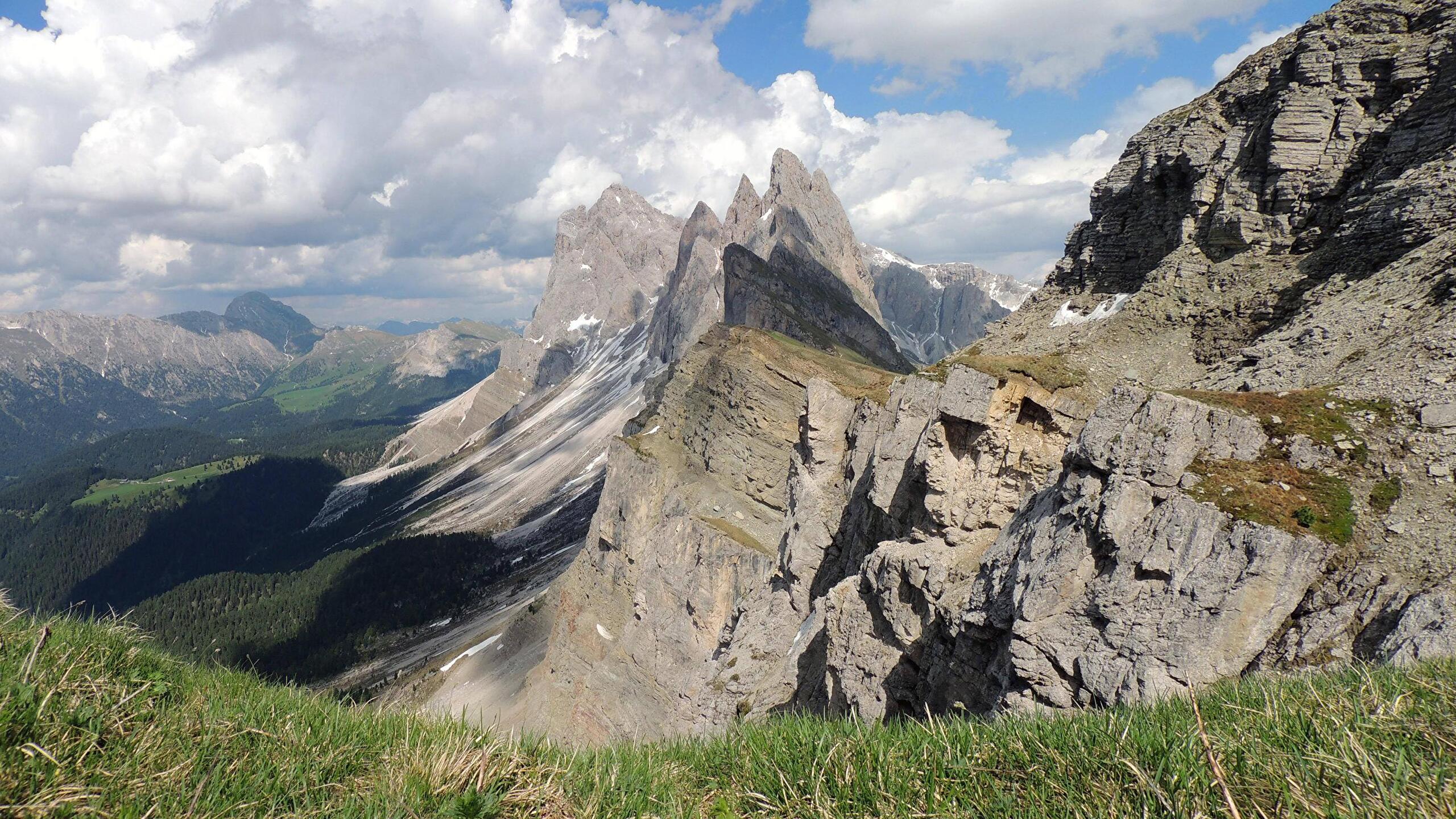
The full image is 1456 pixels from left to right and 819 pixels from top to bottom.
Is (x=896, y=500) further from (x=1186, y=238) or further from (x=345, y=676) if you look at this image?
(x=345, y=676)

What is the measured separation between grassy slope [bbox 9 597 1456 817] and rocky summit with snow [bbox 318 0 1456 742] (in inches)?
36.6

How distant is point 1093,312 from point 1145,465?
837 inches

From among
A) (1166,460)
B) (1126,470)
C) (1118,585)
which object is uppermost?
(1166,460)

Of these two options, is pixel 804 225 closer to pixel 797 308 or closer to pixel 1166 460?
pixel 797 308

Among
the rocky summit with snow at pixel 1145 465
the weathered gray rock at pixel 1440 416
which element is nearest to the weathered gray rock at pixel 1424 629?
the rocky summit with snow at pixel 1145 465

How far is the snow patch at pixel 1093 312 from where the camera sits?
28.6 m

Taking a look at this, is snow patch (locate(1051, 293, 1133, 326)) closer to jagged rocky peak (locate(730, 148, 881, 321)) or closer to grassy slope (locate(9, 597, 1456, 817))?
grassy slope (locate(9, 597, 1456, 817))

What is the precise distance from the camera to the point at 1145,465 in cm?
1276

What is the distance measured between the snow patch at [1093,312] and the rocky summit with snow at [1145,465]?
238 millimetres

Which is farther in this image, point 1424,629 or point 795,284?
point 795,284

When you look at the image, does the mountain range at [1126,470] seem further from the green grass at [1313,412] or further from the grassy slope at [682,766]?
the grassy slope at [682,766]

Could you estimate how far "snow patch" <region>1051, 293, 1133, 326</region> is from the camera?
93.9 ft

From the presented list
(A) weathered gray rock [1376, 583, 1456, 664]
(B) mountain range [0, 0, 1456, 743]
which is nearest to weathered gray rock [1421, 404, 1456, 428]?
(B) mountain range [0, 0, 1456, 743]

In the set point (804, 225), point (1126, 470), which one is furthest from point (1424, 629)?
point (804, 225)
